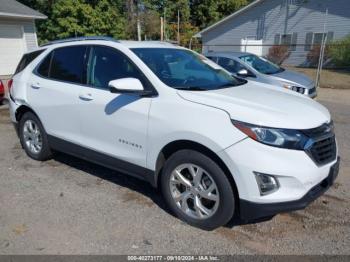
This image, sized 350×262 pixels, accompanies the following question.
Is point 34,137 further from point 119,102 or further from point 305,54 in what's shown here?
point 305,54

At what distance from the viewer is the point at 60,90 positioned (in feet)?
14.6

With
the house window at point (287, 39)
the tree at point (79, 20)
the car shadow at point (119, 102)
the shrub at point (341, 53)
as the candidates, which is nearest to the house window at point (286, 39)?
the house window at point (287, 39)

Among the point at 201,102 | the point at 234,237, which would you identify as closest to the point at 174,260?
the point at 234,237

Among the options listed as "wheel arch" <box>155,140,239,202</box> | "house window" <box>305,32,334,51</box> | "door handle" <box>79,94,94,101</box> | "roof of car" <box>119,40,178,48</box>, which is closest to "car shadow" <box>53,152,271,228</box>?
"wheel arch" <box>155,140,239,202</box>

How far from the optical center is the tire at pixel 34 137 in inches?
196

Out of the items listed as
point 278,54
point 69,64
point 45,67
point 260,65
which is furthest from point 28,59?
point 278,54

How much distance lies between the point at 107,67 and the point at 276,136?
2140 mm

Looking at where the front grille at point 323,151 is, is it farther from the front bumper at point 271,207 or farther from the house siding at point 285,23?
the house siding at point 285,23

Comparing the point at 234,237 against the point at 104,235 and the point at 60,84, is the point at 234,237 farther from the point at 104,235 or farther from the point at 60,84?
the point at 60,84

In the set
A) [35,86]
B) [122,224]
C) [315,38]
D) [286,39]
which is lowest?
[286,39]

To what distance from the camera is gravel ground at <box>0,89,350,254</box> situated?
3.13 m

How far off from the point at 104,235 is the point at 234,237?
48.7 inches

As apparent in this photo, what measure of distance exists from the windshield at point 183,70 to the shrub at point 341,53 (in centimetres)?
1954

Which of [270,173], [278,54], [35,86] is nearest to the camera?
[270,173]
